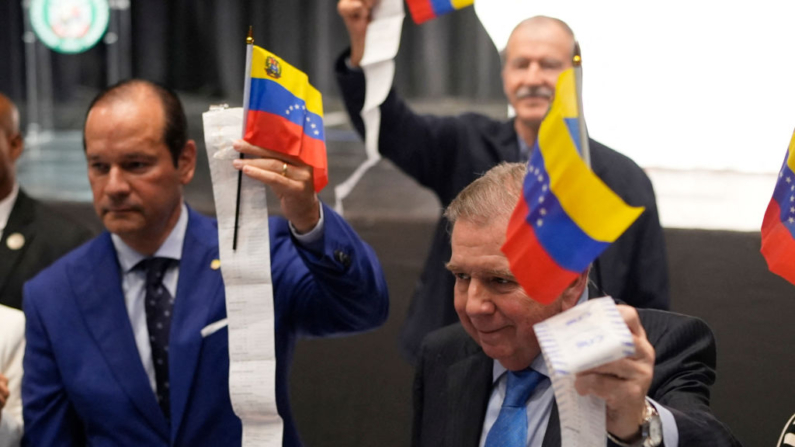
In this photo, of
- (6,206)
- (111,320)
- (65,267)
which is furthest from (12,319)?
(6,206)

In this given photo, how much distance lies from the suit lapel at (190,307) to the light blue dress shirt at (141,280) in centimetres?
2

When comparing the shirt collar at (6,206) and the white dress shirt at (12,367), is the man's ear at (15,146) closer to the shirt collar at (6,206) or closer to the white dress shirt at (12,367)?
the shirt collar at (6,206)

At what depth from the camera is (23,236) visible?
2.82 m

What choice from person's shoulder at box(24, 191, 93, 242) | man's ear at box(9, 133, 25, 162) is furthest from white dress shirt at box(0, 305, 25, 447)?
man's ear at box(9, 133, 25, 162)

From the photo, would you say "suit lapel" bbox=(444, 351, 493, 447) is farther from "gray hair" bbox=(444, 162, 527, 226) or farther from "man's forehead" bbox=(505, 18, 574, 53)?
"man's forehead" bbox=(505, 18, 574, 53)

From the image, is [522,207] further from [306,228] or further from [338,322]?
[338,322]

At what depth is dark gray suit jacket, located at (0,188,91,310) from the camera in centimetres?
273

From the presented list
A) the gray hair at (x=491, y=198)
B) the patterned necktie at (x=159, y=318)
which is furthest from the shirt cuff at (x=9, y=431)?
the gray hair at (x=491, y=198)

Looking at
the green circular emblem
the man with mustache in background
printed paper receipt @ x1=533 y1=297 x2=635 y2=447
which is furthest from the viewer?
the green circular emblem

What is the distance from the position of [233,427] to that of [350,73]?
1.04 m

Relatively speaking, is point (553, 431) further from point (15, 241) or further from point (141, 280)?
point (15, 241)

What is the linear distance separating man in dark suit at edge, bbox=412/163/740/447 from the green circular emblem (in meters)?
6.04

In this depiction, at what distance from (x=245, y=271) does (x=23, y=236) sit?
1261 millimetres

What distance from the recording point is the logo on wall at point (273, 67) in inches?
71.4
